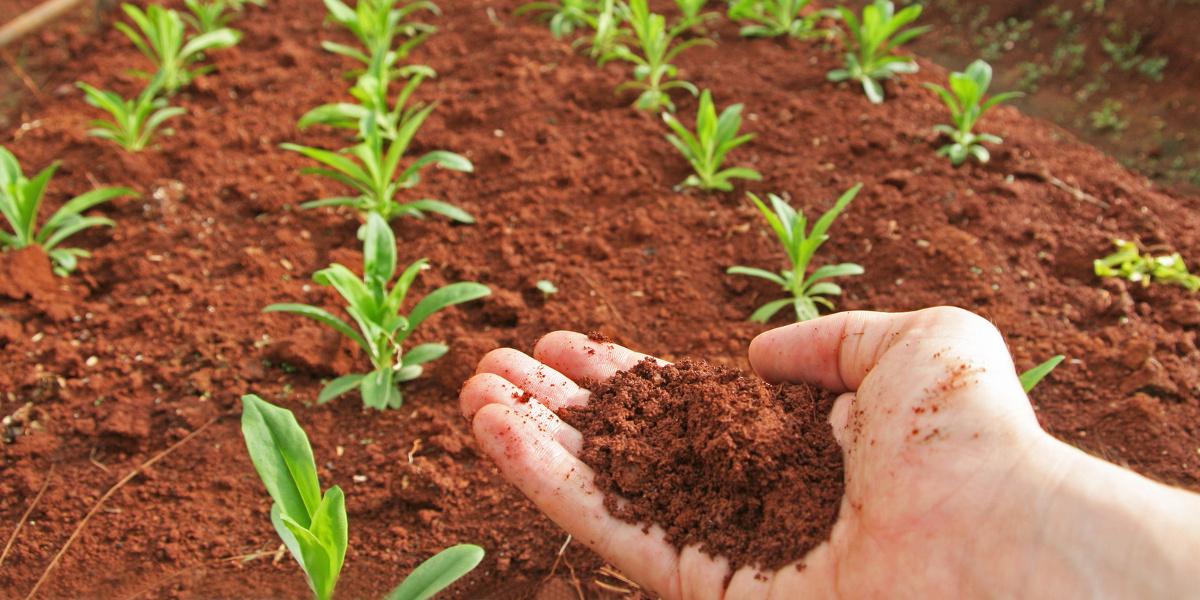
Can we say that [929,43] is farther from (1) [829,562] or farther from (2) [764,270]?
(1) [829,562]

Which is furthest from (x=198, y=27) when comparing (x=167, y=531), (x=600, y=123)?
(x=167, y=531)

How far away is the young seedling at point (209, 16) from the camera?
454cm

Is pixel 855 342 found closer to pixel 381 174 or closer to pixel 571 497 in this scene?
pixel 571 497

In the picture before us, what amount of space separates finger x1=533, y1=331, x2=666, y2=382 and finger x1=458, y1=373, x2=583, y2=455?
20 cm

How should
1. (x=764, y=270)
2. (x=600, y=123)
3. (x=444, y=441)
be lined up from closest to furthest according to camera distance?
(x=444, y=441)
(x=764, y=270)
(x=600, y=123)

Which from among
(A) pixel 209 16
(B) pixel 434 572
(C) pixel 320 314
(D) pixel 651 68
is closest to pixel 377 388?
(C) pixel 320 314

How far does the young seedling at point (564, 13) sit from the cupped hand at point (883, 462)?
2.84 meters

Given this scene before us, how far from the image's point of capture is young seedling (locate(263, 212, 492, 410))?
91.9 inches

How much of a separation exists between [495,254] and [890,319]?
1639mm

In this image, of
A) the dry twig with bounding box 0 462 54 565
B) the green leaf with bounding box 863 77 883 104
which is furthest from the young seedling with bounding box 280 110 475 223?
the green leaf with bounding box 863 77 883 104

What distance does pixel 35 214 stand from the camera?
3051mm

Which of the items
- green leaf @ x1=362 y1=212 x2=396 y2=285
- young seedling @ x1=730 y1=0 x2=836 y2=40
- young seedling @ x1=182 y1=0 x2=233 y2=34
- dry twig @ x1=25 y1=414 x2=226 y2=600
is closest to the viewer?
dry twig @ x1=25 y1=414 x2=226 y2=600

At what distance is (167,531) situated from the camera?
82.7 inches

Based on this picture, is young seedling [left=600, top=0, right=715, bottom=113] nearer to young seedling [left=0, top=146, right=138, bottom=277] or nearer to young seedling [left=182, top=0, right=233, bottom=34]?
young seedling [left=0, top=146, right=138, bottom=277]
